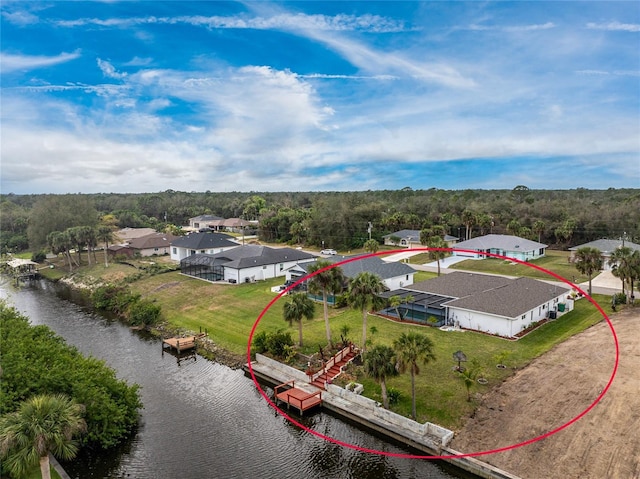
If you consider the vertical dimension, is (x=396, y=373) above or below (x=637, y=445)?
above

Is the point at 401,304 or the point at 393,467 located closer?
the point at 393,467

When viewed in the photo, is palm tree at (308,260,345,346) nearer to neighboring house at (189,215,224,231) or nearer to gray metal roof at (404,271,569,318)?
gray metal roof at (404,271,569,318)

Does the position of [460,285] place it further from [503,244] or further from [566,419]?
[503,244]

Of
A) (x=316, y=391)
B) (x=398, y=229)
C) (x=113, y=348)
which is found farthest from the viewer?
(x=398, y=229)

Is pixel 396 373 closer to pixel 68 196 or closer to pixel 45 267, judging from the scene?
pixel 45 267

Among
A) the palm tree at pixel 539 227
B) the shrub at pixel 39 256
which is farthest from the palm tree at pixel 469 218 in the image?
the shrub at pixel 39 256

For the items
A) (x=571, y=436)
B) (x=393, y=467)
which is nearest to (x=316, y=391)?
(x=393, y=467)

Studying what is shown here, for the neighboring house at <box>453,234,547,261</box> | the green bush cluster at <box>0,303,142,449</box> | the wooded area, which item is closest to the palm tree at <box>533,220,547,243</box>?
the wooded area
